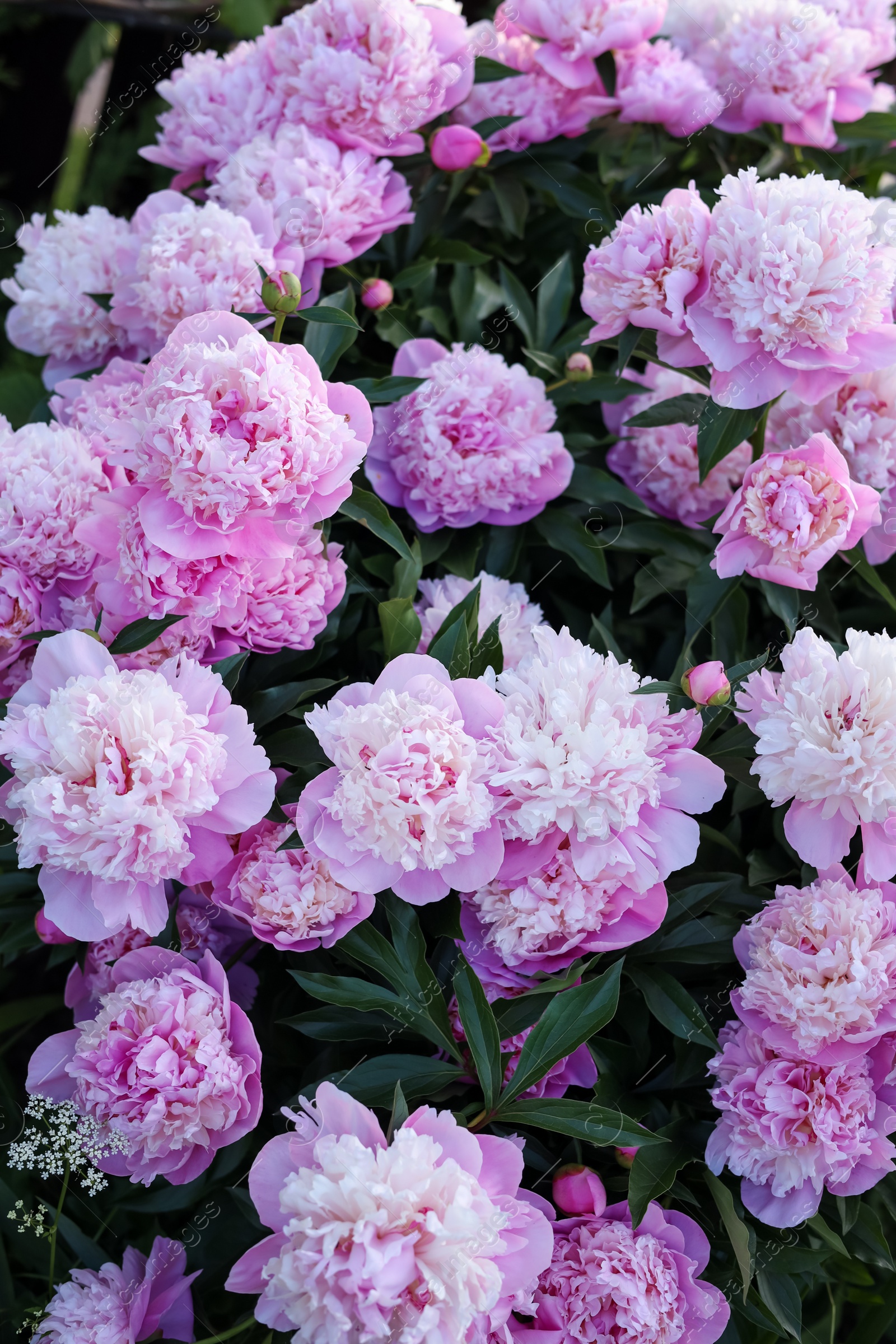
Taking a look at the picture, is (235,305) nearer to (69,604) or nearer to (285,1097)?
(69,604)

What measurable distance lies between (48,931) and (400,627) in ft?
1.36

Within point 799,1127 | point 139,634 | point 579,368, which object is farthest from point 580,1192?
point 579,368

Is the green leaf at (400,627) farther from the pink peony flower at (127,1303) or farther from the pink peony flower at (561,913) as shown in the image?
the pink peony flower at (127,1303)

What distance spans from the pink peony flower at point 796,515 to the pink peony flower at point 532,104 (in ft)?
1.93

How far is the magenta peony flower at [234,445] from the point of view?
0.79 m

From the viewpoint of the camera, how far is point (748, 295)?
859mm

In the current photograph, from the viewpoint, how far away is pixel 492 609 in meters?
1.03

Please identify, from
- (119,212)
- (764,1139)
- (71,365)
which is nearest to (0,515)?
(71,365)

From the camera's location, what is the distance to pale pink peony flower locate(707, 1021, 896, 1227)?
2.69ft

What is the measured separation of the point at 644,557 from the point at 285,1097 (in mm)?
693

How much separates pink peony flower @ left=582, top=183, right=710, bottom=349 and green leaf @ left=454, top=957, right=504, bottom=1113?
0.56 metres

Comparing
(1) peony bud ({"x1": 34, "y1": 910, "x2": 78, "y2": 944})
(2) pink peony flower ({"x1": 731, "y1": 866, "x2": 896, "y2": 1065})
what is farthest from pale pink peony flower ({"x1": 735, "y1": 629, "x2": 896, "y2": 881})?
(1) peony bud ({"x1": 34, "y1": 910, "x2": 78, "y2": 944})

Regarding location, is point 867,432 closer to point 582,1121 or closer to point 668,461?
point 668,461

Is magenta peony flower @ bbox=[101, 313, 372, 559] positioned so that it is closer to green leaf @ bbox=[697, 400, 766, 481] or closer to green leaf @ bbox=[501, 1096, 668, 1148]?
green leaf @ bbox=[697, 400, 766, 481]
